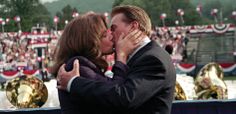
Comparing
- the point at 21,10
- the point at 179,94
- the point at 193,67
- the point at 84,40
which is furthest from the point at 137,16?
the point at 21,10

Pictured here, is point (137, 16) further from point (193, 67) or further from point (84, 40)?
point (193, 67)

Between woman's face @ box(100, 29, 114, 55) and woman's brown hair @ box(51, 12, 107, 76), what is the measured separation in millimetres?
21

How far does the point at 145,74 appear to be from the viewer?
1.96 m

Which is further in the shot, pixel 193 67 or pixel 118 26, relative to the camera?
pixel 193 67

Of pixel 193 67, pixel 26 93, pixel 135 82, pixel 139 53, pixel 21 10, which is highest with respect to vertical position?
pixel 21 10

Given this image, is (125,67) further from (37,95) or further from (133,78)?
(37,95)

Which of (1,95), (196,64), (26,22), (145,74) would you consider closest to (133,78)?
(145,74)

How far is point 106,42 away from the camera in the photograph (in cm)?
213

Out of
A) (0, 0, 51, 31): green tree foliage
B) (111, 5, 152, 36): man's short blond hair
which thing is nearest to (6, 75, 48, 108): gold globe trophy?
(111, 5, 152, 36): man's short blond hair

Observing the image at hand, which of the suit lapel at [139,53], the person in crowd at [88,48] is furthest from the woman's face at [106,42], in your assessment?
the suit lapel at [139,53]

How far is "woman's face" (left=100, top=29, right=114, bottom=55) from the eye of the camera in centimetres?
212

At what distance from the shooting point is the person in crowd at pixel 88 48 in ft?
6.66

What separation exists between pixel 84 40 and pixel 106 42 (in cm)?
10

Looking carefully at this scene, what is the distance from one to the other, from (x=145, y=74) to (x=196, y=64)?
51.7 ft
